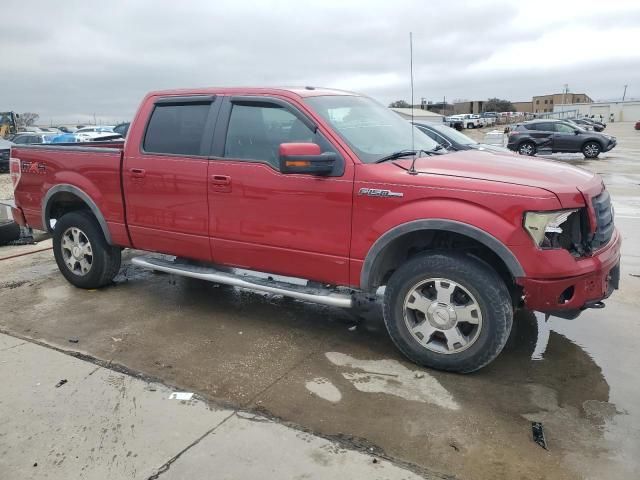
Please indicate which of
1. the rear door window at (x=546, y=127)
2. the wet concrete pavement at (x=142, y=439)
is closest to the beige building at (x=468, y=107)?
the rear door window at (x=546, y=127)

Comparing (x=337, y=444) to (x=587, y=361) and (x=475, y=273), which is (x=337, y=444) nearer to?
(x=475, y=273)

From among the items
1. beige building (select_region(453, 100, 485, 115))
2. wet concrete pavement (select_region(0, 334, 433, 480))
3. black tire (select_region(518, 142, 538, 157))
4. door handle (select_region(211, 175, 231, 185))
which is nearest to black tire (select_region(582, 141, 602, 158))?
black tire (select_region(518, 142, 538, 157))

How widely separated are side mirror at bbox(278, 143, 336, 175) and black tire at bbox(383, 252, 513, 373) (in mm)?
893

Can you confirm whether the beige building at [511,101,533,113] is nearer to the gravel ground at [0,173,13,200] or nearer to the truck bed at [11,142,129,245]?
the gravel ground at [0,173,13,200]

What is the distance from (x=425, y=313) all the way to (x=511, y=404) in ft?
2.55

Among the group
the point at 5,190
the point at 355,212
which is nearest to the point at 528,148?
the point at 5,190

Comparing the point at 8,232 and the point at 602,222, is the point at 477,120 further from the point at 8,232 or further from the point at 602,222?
the point at 602,222

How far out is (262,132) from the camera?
4375 mm

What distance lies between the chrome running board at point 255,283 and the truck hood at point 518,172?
1.09 meters

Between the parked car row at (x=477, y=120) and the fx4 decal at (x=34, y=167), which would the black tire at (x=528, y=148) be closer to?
the fx4 decal at (x=34, y=167)

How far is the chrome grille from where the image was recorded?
3.59m

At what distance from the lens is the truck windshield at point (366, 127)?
4074 millimetres

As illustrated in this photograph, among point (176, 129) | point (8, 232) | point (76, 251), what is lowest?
point (8, 232)

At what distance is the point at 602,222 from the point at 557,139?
22.3m
